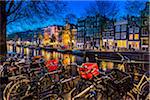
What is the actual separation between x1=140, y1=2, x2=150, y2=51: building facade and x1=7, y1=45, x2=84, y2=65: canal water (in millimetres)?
907

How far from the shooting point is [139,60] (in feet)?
11.8

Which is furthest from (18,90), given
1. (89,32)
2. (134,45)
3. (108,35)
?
(134,45)

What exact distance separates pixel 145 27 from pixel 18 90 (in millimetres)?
1879

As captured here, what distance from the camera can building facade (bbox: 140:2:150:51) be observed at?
3.45 meters

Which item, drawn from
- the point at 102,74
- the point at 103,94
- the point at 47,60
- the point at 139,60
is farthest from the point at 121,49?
the point at 47,60

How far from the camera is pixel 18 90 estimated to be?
321 centimetres

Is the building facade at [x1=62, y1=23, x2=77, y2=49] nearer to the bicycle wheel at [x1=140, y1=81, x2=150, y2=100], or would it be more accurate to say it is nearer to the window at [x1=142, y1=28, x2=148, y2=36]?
the window at [x1=142, y1=28, x2=148, y2=36]

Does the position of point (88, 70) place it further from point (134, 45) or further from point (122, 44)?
point (134, 45)

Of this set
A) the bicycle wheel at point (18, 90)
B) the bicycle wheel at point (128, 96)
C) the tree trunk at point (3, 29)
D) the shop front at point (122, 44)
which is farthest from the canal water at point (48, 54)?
the bicycle wheel at point (128, 96)

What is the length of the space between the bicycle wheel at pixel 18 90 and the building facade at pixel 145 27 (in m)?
1.64

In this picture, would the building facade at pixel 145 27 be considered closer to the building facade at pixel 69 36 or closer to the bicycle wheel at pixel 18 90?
the building facade at pixel 69 36

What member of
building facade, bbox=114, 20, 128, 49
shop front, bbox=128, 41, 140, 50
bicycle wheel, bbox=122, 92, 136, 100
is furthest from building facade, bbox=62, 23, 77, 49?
bicycle wheel, bbox=122, 92, 136, 100

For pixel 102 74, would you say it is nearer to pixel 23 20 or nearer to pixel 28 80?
pixel 28 80

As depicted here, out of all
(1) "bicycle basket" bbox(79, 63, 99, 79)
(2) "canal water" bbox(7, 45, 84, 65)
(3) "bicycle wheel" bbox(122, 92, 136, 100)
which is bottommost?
(3) "bicycle wheel" bbox(122, 92, 136, 100)
